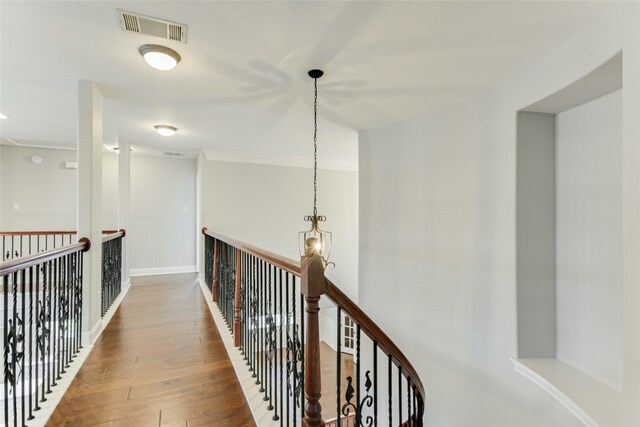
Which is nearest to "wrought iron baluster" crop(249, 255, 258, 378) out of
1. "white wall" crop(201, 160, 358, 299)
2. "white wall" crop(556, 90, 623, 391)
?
"white wall" crop(556, 90, 623, 391)

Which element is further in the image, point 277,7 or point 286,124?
point 286,124

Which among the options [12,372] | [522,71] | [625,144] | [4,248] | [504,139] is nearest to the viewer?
[12,372]

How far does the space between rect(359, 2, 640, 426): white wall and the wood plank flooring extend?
2.06 metres

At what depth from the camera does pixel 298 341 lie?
5.22 feet

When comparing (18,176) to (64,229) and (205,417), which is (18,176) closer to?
(64,229)

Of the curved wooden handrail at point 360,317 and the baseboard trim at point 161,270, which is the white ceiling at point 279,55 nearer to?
the curved wooden handrail at point 360,317

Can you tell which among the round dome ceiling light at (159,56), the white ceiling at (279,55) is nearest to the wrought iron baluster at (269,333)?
the white ceiling at (279,55)

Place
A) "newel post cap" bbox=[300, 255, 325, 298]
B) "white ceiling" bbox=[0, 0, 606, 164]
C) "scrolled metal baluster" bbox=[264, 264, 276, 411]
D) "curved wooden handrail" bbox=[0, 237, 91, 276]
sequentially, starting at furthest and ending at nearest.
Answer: "scrolled metal baluster" bbox=[264, 264, 276, 411], "white ceiling" bbox=[0, 0, 606, 164], "curved wooden handrail" bbox=[0, 237, 91, 276], "newel post cap" bbox=[300, 255, 325, 298]

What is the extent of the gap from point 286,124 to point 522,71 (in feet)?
8.57

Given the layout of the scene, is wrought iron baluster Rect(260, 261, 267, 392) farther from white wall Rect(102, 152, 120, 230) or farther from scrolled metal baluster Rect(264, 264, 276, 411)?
white wall Rect(102, 152, 120, 230)

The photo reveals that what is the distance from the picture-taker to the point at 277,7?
5.76 ft

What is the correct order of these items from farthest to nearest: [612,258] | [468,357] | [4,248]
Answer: [4,248] < [468,357] < [612,258]

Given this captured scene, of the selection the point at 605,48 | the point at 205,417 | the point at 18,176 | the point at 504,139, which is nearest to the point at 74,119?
the point at 18,176

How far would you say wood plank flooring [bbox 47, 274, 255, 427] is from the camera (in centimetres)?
180
